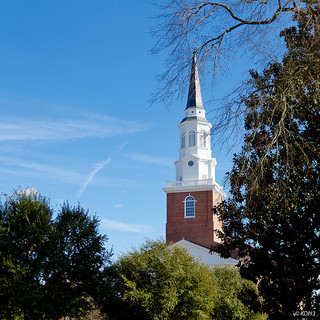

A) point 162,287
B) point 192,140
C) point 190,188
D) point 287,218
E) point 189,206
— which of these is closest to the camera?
point 287,218

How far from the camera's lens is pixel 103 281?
35031 millimetres

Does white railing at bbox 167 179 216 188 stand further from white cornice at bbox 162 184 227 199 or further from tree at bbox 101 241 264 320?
tree at bbox 101 241 264 320

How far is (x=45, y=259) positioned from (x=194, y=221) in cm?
3216

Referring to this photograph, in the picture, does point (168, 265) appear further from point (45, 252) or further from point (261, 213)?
point (261, 213)

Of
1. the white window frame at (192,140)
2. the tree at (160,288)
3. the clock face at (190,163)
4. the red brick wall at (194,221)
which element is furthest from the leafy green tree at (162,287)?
the white window frame at (192,140)

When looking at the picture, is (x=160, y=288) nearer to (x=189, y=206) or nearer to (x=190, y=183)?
(x=189, y=206)

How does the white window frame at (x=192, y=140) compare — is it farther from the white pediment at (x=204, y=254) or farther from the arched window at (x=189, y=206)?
the white pediment at (x=204, y=254)

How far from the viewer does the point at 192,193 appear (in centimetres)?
6362

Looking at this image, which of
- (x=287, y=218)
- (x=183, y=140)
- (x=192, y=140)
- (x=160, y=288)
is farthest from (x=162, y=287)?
(x=183, y=140)

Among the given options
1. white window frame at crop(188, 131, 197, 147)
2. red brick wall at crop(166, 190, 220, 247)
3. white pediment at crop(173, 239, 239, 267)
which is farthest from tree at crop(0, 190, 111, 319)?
white window frame at crop(188, 131, 197, 147)

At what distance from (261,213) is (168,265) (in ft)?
82.6

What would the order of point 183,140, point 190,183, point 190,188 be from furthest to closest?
point 183,140, point 190,183, point 190,188

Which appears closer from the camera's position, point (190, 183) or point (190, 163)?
point (190, 183)

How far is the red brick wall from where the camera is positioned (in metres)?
62.0
